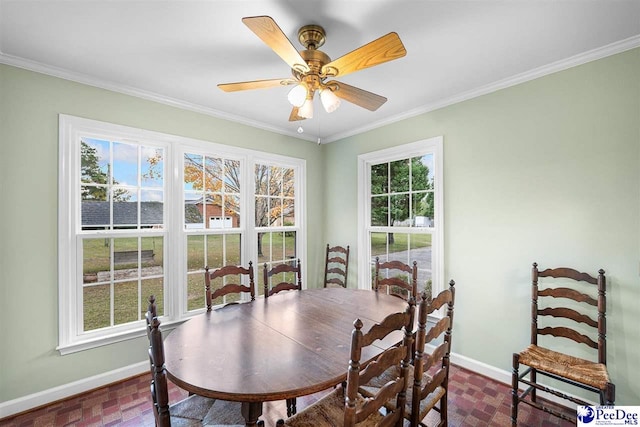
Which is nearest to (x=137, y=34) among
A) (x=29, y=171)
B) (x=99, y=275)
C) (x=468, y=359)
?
(x=29, y=171)

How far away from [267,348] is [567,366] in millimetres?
1988

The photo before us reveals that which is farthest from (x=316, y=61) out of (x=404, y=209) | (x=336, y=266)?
(x=336, y=266)

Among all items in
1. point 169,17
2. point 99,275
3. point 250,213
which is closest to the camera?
point 169,17

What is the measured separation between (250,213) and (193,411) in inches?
88.2

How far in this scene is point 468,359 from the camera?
8.79 ft

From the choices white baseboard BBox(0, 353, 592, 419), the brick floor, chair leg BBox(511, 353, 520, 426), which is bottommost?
the brick floor

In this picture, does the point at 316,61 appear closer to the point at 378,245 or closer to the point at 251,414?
the point at 251,414

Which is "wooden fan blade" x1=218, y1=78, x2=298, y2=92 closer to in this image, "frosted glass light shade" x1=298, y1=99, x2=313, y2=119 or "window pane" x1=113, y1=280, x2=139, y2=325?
"frosted glass light shade" x1=298, y1=99, x2=313, y2=119

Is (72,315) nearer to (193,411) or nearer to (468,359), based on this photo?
(193,411)

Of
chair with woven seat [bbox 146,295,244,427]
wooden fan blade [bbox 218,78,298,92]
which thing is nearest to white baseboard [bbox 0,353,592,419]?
chair with woven seat [bbox 146,295,244,427]

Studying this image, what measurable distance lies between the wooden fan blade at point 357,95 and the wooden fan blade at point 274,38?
0.86 feet

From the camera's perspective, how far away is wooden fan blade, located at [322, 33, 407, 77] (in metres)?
1.38

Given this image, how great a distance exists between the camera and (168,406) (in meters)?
1.21

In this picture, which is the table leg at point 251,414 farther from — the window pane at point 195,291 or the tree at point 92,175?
the tree at point 92,175
